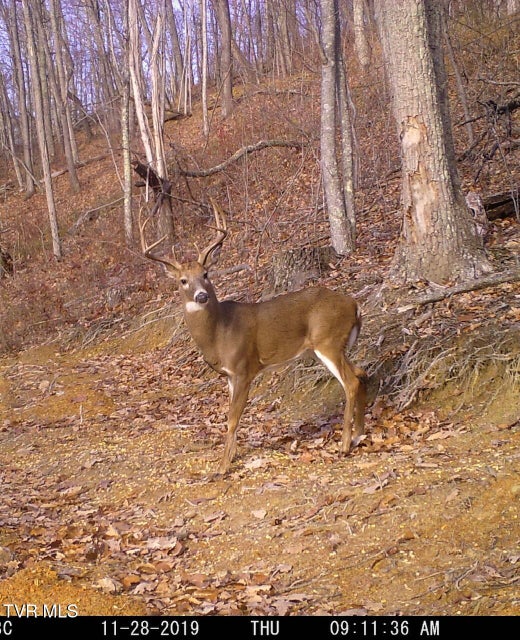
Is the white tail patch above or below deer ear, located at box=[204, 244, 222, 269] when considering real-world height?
below

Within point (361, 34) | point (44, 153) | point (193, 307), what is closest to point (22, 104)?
point (44, 153)

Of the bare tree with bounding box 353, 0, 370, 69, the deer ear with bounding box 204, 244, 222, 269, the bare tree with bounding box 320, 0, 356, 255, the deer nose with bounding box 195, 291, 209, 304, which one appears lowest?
the deer nose with bounding box 195, 291, 209, 304

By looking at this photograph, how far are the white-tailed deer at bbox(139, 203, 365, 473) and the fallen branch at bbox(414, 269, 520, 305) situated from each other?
1330 millimetres

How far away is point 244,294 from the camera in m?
11.5

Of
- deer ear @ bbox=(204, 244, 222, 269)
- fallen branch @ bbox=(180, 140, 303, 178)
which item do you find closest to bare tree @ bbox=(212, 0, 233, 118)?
fallen branch @ bbox=(180, 140, 303, 178)

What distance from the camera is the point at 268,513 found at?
572cm

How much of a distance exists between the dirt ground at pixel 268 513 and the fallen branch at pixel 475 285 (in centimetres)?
138

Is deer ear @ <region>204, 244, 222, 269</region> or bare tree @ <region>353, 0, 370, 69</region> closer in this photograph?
deer ear @ <region>204, 244, 222, 269</region>

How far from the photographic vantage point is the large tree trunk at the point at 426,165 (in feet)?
27.5

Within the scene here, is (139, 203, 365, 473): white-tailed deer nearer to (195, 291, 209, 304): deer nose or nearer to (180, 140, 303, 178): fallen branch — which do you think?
(195, 291, 209, 304): deer nose

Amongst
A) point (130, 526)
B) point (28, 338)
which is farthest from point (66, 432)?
point (28, 338)

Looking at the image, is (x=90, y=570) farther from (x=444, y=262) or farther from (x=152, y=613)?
(x=444, y=262)

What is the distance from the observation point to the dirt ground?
4.45 metres
